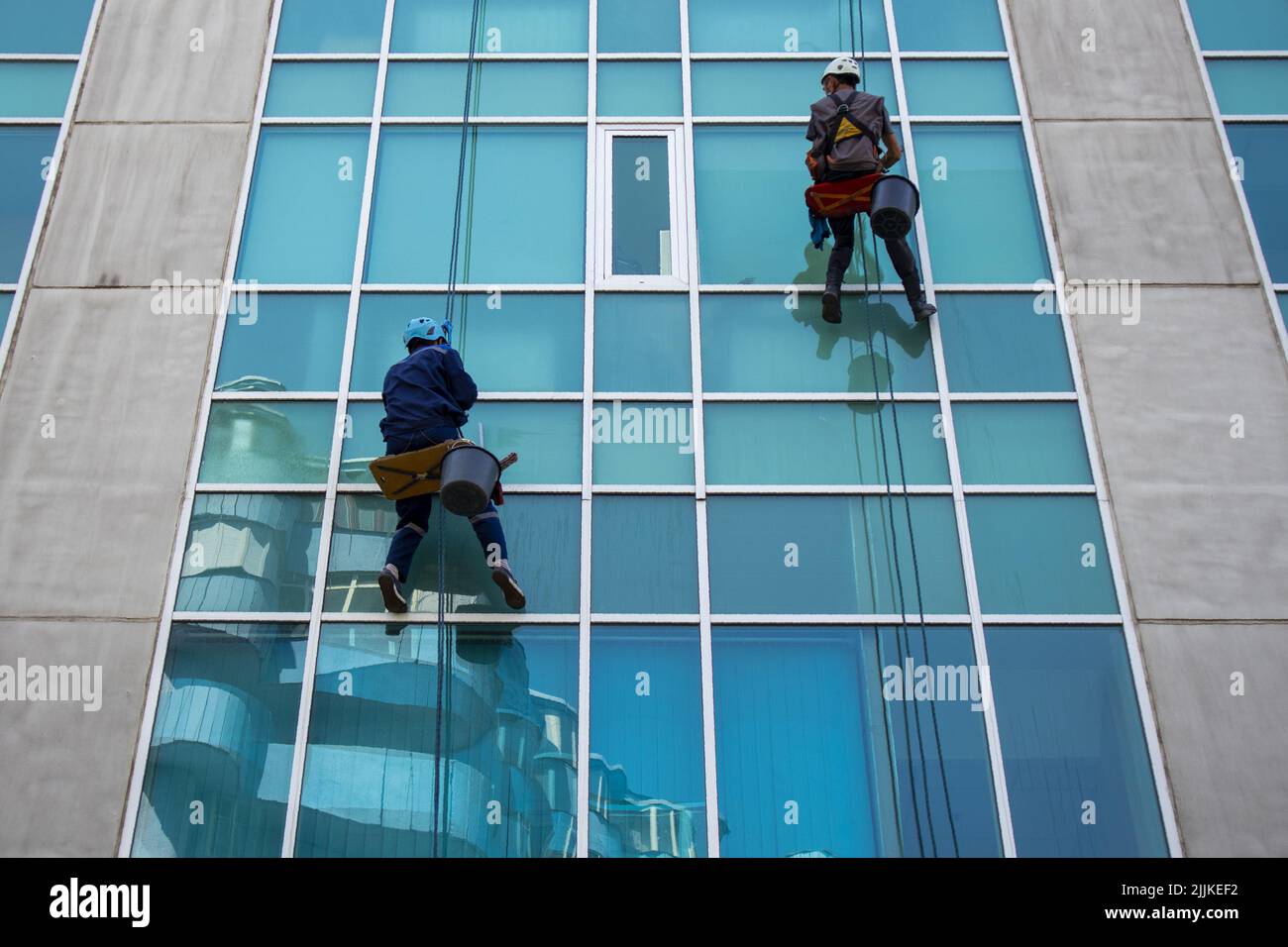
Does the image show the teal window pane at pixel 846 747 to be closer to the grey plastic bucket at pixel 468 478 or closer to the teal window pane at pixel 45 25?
the grey plastic bucket at pixel 468 478

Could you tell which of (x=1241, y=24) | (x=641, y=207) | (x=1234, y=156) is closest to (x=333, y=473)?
(x=641, y=207)

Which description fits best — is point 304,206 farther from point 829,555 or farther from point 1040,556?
point 1040,556

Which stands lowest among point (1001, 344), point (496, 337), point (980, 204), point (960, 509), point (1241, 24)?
point (960, 509)

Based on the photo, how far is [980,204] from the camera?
1161 centimetres

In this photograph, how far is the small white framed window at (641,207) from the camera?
11297 millimetres

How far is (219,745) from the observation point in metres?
9.41

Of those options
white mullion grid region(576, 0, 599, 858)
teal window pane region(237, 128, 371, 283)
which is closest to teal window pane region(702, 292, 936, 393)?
white mullion grid region(576, 0, 599, 858)

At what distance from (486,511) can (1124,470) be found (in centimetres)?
424

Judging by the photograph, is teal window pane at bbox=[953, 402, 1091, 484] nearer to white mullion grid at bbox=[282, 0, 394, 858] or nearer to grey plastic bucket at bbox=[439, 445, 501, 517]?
grey plastic bucket at bbox=[439, 445, 501, 517]

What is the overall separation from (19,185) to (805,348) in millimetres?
5991

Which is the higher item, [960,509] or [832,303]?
[832,303]

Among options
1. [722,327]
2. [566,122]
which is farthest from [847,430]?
[566,122]

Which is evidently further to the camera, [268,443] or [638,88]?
[638,88]
